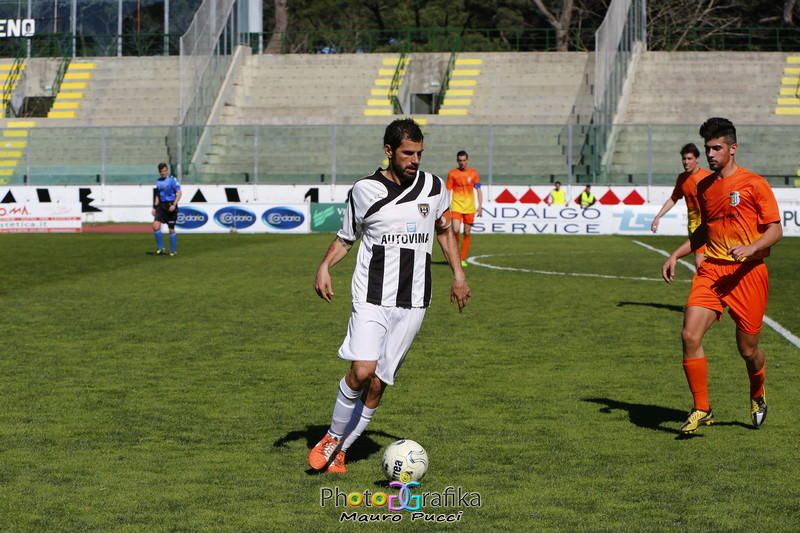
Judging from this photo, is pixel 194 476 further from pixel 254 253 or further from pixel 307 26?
pixel 307 26

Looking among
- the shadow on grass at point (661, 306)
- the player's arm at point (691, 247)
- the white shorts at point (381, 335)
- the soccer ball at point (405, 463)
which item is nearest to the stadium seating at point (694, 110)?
the shadow on grass at point (661, 306)

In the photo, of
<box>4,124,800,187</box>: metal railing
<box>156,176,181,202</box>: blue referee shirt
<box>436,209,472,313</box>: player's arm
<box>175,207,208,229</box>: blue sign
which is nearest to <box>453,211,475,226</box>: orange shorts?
<box>156,176,181,202</box>: blue referee shirt

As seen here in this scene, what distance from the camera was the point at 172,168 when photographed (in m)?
40.0

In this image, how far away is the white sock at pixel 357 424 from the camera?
640cm

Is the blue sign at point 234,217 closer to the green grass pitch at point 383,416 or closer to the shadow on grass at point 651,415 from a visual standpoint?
the green grass pitch at point 383,416

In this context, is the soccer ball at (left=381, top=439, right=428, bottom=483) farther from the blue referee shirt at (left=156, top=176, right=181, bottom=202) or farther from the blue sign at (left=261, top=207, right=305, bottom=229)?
the blue sign at (left=261, top=207, right=305, bottom=229)

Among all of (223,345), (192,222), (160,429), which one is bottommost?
(192,222)

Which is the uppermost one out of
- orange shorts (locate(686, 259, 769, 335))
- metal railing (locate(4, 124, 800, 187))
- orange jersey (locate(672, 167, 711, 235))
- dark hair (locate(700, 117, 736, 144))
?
dark hair (locate(700, 117, 736, 144))

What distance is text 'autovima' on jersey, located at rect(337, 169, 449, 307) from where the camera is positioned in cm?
622

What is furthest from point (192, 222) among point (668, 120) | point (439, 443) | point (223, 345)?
point (439, 443)

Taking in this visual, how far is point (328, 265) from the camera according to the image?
647cm

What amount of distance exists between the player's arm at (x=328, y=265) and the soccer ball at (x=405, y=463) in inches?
39.9

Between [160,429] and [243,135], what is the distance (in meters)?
34.6

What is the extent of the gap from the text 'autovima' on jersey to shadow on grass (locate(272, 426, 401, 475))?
1103 millimetres
